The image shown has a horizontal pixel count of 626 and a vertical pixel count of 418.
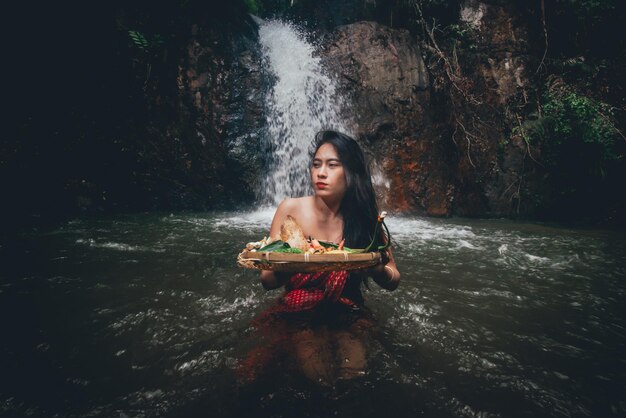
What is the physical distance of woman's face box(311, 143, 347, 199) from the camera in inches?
82.0

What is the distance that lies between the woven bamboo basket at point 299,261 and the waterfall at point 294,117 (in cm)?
651

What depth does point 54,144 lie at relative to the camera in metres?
7.07

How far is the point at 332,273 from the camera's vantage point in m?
2.09

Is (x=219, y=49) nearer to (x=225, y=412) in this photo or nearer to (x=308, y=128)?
(x=308, y=128)

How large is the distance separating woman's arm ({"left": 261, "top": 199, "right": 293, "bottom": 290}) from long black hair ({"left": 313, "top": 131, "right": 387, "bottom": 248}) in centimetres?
43

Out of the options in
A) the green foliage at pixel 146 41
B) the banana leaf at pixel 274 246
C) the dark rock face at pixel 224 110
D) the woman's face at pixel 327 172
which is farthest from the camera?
the dark rock face at pixel 224 110

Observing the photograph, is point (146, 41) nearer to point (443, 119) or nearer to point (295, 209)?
point (295, 209)

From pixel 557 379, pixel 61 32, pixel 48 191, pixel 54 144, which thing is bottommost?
pixel 557 379

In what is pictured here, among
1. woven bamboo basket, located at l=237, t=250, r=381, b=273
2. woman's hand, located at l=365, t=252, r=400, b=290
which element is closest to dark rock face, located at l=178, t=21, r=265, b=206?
woman's hand, located at l=365, t=252, r=400, b=290

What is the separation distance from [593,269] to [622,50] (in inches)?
295

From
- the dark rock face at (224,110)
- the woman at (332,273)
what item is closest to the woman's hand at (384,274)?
the woman at (332,273)

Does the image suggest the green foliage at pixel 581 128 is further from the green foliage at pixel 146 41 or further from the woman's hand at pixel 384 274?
the green foliage at pixel 146 41

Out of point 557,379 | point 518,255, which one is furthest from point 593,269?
point 557,379

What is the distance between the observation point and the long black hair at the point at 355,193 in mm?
2119
